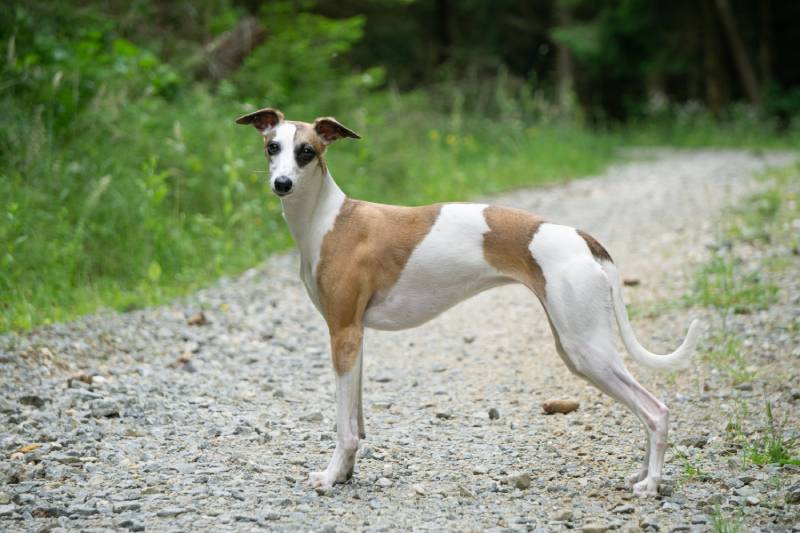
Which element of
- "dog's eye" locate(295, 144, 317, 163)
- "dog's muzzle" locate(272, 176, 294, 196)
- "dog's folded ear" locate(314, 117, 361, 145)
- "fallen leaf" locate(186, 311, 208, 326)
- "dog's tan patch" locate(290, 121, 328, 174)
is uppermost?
"dog's folded ear" locate(314, 117, 361, 145)

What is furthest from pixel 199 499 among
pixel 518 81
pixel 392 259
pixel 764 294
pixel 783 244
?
pixel 518 81

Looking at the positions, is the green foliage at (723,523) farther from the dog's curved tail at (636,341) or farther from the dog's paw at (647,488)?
the dog's curved tail at (636,341)

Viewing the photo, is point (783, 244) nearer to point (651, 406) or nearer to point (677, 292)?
point (677, 292)

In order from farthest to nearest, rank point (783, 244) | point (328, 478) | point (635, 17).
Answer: point (635, 17)
point (783, 244)
point (328, 478)

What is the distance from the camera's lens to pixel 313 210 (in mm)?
A: 4234

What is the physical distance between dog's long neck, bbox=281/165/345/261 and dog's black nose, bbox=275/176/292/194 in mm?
208

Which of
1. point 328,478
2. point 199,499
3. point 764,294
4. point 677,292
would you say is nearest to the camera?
point 199,499

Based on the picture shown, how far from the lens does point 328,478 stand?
392 cm

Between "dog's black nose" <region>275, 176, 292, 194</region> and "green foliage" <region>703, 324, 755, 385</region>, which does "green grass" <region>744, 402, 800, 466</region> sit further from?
"dog's black nose" <region>275, 176, 292, 194</region>

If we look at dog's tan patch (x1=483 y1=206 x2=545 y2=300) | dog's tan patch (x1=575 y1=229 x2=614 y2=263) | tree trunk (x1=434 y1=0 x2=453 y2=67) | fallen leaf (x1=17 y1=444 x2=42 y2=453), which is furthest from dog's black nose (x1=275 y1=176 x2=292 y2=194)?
tree trunk (x1=434 y1=0 x2=453 y2=67)

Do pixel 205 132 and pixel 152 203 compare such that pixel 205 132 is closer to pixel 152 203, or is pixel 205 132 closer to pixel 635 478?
pixel 152 203

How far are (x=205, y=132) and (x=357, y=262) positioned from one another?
5.41 m

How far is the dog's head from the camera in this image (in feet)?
13.1

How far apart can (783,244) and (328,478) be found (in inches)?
231
